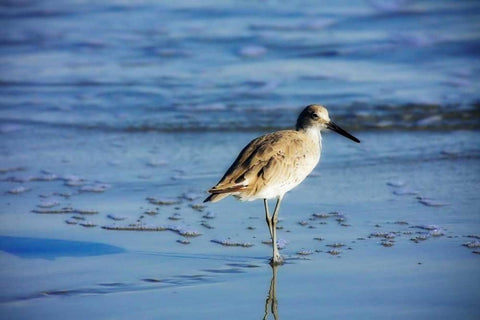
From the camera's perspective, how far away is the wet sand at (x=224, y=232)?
4977mm

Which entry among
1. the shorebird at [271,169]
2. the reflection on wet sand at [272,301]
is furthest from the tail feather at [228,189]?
the reflection on wet sand at [272,301]

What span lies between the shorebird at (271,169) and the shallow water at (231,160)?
1.21ft

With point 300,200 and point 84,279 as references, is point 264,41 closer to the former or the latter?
point 300,200

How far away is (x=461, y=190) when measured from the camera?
6.98 metres

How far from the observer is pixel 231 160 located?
803cm

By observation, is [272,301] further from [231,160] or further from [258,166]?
[231,160]

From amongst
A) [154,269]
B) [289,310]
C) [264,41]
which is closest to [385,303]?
[289,310]

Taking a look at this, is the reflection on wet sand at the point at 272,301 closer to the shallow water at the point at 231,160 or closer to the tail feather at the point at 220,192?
the shallow water at the point at 231,160

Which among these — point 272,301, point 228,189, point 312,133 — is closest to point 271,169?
point 228,189

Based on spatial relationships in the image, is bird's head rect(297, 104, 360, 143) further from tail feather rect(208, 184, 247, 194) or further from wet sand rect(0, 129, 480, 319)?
tail feather rect(208, 184, 247, 194)

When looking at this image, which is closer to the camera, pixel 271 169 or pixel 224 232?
pixel 271 169

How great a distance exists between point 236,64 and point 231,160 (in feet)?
12.9

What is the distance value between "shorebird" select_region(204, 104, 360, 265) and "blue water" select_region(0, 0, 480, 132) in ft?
9.73

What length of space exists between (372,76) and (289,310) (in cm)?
648
